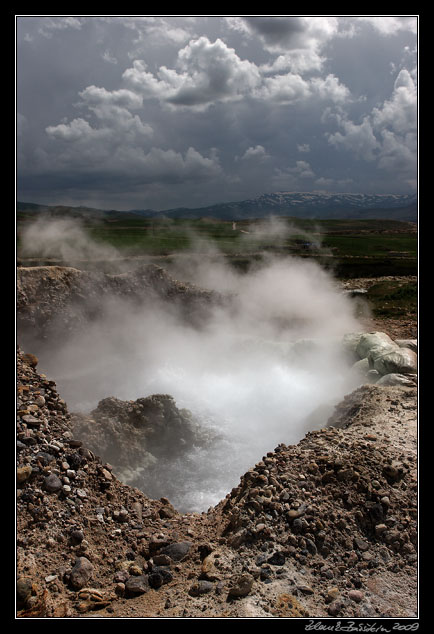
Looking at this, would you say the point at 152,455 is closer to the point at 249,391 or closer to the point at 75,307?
the point at 249,391

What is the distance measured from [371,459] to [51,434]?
5134 millimetres

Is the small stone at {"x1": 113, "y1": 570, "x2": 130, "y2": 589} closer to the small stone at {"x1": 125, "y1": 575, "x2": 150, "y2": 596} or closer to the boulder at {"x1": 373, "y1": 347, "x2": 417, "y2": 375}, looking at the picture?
the small stone at {"x1": 125, "y1": 575, "x2": 150, "y2": 596}

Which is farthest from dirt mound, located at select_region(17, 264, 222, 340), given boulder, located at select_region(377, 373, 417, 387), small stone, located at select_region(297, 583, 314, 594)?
small stone, located at select_region(297, 583, 314, 594)

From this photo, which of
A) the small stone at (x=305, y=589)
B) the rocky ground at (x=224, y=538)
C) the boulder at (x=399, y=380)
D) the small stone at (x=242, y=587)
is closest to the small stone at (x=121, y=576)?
Answer: the rocky ground at (x=224, y=538)

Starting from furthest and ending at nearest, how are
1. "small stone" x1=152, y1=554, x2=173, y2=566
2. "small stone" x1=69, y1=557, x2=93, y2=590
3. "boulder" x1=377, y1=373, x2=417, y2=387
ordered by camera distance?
"boulder" x1=377, y1=373, x2=417, y2=387 < "small stone" x1=152, y1=554, x2=173, y2=566 < "small stone" x1=69, y1=557, x2=93, y2=590

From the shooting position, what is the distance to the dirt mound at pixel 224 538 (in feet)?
15.1

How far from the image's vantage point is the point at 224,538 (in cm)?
565

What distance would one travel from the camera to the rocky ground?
461 cm

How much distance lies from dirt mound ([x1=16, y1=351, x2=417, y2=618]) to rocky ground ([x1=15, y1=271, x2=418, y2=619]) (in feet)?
0.05

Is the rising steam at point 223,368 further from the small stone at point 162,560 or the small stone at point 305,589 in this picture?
the small stone at point 305,589

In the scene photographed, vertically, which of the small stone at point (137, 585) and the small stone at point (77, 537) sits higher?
the small stone at point (77, 537)

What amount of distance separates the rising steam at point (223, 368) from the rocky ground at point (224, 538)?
2.58 m

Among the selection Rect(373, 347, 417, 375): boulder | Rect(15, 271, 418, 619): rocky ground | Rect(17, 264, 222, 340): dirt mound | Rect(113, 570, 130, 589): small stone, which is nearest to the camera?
Rect(15, 271, 418, 619): rocky ground

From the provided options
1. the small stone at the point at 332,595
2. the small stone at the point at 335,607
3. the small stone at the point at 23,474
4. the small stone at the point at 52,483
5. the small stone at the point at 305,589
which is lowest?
the small stone at the point at 335,607
